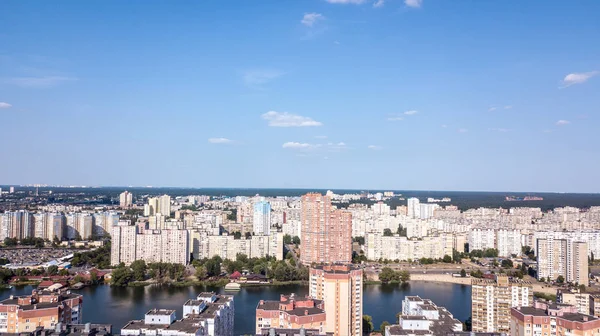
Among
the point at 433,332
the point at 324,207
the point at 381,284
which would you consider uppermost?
the point at 324,207

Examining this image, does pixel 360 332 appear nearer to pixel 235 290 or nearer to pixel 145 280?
pixel 235 290

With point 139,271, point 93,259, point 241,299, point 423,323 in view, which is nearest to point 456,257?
point 241,299

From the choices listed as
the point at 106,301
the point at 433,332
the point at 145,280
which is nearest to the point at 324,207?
the point at 145,280

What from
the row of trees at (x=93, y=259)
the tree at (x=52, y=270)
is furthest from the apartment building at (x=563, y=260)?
the tree at (x=52, y=270)

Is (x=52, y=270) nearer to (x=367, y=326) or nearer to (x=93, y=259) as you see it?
(x=93, y=259)

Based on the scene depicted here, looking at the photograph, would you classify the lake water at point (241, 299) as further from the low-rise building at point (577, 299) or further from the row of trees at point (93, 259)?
the row of trees at point (93, 259)
